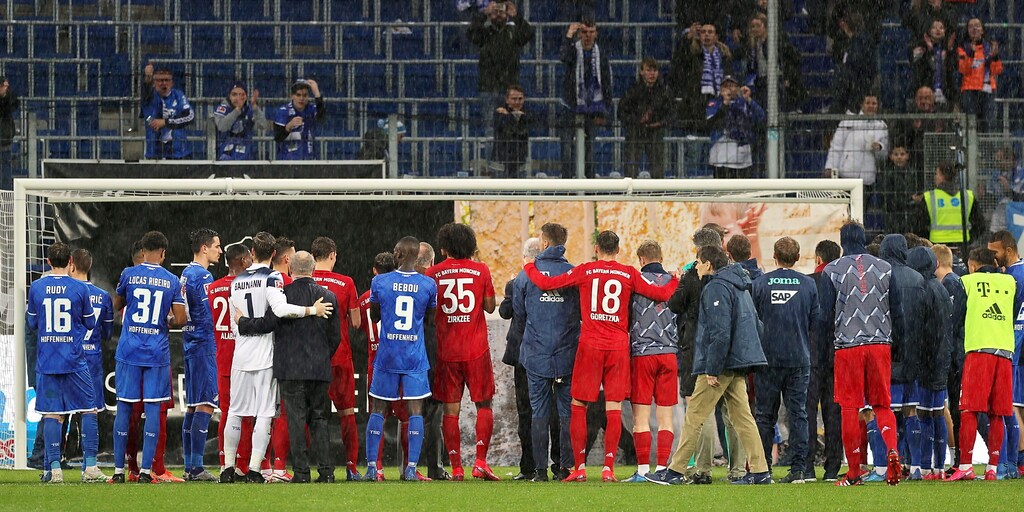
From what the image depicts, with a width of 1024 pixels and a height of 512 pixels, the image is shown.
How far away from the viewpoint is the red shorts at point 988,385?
35.8ft

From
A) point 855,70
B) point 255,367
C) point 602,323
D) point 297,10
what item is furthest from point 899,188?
point 297,10

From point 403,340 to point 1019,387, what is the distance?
5056 millimetres

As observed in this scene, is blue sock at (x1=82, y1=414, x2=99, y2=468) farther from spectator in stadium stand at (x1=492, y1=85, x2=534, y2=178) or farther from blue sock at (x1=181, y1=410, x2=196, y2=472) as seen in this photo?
spectator in stadium stand at (x1=492, y1=85, x2=534, y2=178)

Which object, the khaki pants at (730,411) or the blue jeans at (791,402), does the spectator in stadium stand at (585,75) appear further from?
the khaki pants at (730,411)

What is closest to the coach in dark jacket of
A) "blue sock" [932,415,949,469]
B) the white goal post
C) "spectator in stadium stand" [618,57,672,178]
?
the white goal post

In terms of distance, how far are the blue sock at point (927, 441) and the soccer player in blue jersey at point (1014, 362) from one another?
532 millimetres

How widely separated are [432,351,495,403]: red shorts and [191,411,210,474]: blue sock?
5.96 ft

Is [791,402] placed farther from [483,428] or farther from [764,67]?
[764,67]

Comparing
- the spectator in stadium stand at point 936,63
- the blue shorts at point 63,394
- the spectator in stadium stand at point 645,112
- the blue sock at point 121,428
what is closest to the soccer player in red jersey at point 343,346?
the blue sock at point 121,428

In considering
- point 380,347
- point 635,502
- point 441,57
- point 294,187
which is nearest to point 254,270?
point 380,347

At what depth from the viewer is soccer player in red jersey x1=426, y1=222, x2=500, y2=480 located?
11.1 m

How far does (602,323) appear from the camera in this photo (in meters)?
10.7

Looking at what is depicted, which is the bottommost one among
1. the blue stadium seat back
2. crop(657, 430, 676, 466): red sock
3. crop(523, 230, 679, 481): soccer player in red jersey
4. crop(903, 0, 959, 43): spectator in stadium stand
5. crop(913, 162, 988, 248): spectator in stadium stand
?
crop(657, 430, 676, 466): red sock

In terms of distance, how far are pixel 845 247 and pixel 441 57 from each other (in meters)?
11.2
